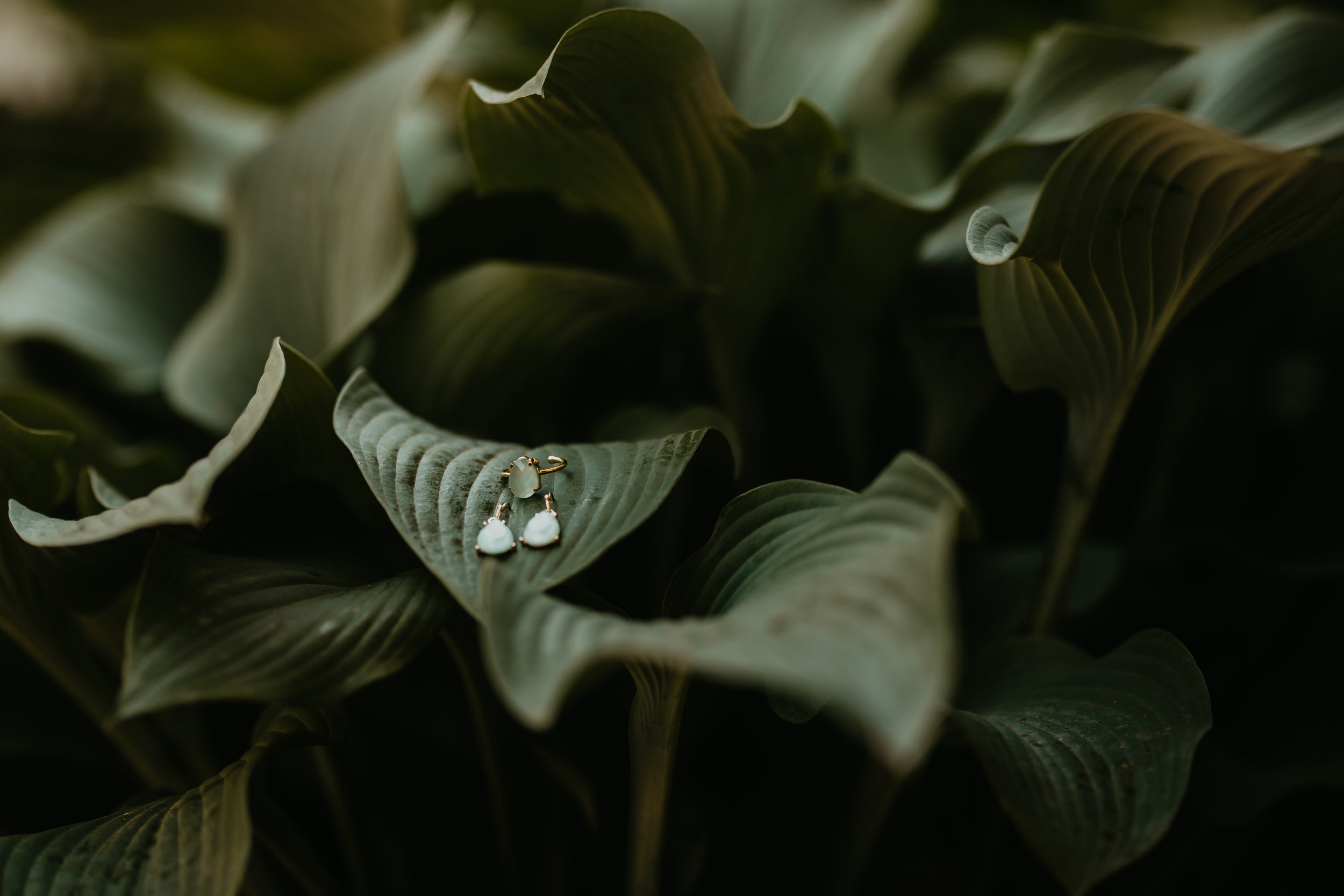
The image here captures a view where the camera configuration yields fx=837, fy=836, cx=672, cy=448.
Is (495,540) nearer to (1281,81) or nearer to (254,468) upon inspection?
(254,468)

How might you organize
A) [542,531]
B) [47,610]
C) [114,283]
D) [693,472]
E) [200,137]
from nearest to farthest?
1. [542,531]
2. [47,610]
3. [693,472]
4. [114,283]
5. [200,137]

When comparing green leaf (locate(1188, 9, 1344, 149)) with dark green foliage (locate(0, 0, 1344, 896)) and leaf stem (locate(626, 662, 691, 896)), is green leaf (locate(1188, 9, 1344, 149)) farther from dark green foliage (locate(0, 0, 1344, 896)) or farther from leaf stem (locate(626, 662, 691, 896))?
leaf stem (locate(626, 662, 691, 896))

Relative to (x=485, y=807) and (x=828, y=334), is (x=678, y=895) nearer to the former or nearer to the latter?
(x=485, y=807)

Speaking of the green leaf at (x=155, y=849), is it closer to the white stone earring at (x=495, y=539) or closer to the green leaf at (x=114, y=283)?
the white stone earring at (x=495, y=539)

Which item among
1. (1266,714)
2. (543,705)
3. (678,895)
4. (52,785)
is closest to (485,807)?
(678,895)

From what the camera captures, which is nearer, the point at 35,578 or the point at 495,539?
the point at 495,539

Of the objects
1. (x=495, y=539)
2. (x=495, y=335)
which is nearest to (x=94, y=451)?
(x=495, y=335)

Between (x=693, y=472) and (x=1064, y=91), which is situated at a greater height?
(x=1064, y=91)

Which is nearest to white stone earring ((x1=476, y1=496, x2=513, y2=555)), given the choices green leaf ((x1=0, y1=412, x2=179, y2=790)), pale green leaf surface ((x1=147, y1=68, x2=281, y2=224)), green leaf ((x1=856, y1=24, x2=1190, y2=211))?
green leaf ((x1=0, y1=412, x2=179, y2=790))
